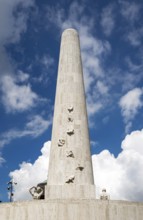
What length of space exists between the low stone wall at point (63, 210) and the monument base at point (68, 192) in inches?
105

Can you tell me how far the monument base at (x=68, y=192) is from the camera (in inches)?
594

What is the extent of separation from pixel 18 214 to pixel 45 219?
105cm

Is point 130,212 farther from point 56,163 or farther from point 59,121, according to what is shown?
point 59,121

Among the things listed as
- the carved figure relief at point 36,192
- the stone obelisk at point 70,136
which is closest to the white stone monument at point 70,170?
the stone obelisk at point 70,136

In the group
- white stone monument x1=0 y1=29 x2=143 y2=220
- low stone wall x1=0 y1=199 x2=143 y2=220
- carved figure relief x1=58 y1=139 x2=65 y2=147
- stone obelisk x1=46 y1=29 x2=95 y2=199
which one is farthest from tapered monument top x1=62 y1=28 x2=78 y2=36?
low stone wall x1=0 y1=199 x2=143 y2=220

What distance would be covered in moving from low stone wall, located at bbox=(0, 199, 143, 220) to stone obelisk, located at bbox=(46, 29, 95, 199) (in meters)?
2.74

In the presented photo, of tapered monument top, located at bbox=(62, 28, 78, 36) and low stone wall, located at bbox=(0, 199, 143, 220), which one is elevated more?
tapered monument top, located at bbox=(62, 28, 78, 36)

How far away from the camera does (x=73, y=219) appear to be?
40.0ft

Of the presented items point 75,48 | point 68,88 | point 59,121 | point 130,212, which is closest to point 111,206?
point 130,212

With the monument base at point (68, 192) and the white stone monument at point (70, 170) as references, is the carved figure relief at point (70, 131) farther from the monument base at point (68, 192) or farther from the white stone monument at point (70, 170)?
the monument base at point (68, 192)

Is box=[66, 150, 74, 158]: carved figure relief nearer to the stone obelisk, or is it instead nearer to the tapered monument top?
the stone obelisk


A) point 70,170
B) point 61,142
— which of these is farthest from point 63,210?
point 61,142

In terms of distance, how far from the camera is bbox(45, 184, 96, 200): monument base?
594 inches

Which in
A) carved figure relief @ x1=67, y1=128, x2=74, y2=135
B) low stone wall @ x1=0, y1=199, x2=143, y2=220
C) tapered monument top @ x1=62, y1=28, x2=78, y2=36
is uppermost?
tapered monument top @ x1=62, y1=28, x2=78, y2=36
